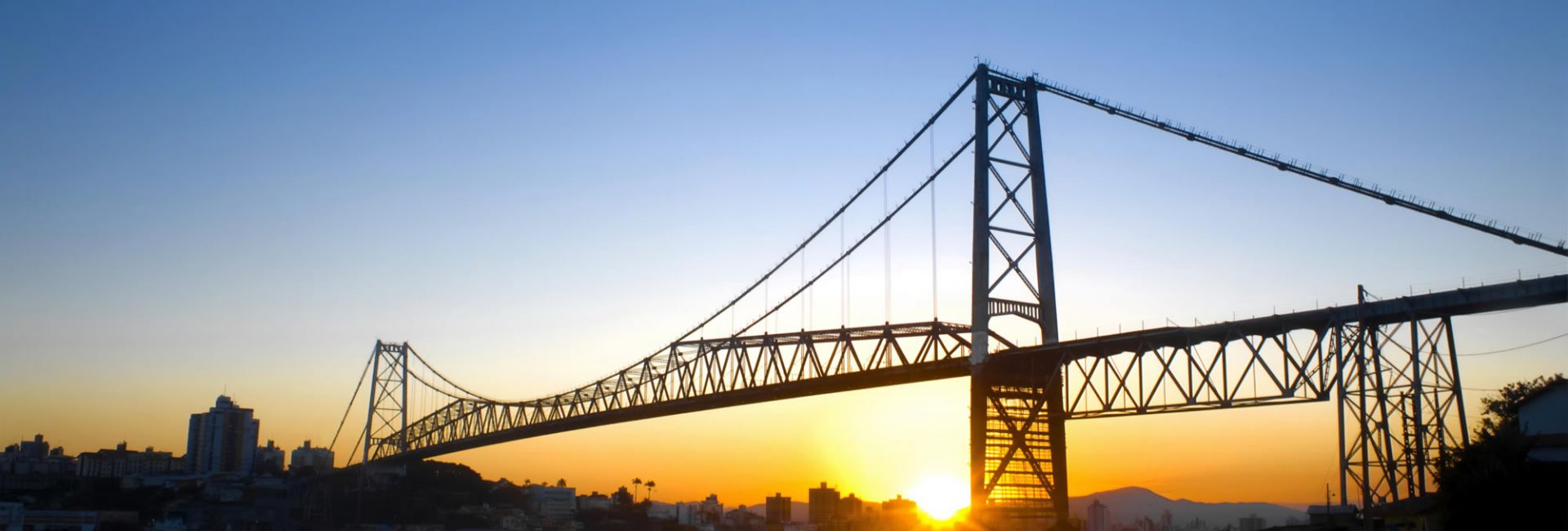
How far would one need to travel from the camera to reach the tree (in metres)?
42.0

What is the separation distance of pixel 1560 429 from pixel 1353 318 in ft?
52.7

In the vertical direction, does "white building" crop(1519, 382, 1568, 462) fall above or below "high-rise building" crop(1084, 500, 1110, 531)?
above

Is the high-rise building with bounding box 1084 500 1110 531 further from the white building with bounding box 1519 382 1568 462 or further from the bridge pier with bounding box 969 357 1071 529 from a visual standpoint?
the bridge pier with bounding box 969 357 1071 529

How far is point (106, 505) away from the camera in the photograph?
569 ft

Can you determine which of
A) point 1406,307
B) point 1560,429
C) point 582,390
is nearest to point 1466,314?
point 1406,307

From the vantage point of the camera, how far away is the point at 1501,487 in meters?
42.5

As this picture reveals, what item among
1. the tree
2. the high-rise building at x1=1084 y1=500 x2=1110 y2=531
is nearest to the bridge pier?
the tree

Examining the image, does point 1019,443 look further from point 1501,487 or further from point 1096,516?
point 1096,516

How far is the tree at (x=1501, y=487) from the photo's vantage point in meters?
42.0

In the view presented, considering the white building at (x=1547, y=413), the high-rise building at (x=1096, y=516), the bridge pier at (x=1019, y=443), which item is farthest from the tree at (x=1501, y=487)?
the high-rise building at (x=1096, y=516)

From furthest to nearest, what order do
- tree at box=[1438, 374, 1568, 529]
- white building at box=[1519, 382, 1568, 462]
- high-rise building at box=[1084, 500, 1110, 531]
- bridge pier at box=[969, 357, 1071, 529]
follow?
high-rise building at box=[1084, 500, 1110, 531], bridge pier at box=[969, 357, 1071, 529], white building at box=[1519, 382, 1568, 462], tree at box=[1438, 374, 1568, 529]

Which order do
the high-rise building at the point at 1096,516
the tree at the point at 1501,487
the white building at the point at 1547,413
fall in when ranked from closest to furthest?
the tree at the point at 1501,487 < the white building at the point at 1547,413 < the high-rise building at the point at 1096,516

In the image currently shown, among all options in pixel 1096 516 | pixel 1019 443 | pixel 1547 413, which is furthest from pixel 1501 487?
pixel 1096 516

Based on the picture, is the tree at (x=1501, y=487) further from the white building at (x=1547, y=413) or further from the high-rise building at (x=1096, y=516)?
the high-rise building at (x=1096, y=516)
